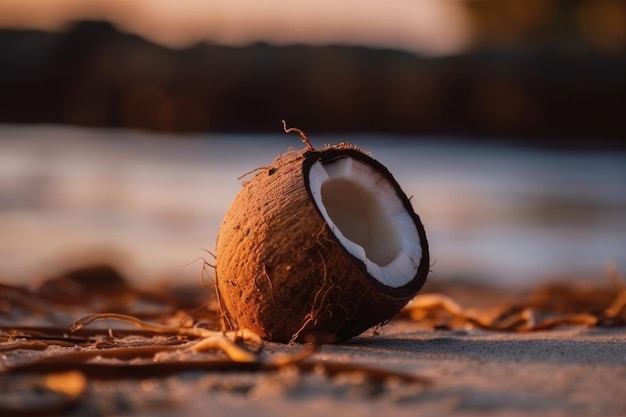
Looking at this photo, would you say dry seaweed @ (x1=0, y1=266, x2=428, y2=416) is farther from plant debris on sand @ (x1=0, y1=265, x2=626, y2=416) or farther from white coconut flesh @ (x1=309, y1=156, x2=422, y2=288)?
white coconut flesh @ (x1=309, y1=156, x2=422, y2=288)

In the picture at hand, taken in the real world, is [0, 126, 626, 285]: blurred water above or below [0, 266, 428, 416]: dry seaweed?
above

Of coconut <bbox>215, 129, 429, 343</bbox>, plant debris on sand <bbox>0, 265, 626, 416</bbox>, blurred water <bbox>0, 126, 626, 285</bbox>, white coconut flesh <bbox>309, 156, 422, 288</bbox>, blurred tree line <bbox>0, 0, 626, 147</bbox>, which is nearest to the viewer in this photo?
plant debris on sand <bbox>0, 265, 626, 416</bbox>

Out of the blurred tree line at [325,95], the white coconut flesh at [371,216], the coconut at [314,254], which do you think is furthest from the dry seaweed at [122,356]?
the blurred tree line at [325,95]

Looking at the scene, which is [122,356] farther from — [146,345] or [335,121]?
[335,121]

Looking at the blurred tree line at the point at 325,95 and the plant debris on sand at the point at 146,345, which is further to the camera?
the blurred tree line at the point at 325,95

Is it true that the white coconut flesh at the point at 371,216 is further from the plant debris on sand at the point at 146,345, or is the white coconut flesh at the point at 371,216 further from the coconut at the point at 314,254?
the plant debris on sand at the point at 146,345

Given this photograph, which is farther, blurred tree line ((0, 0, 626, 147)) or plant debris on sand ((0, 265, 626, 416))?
blurred tree line ((0, 0, 626, 147))

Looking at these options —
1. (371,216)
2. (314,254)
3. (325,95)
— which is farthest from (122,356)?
(325,95)

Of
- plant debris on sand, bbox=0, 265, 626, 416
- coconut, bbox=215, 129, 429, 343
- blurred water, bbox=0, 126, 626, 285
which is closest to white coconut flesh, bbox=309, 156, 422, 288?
coconut, bbox=215, 129, 429, 343
